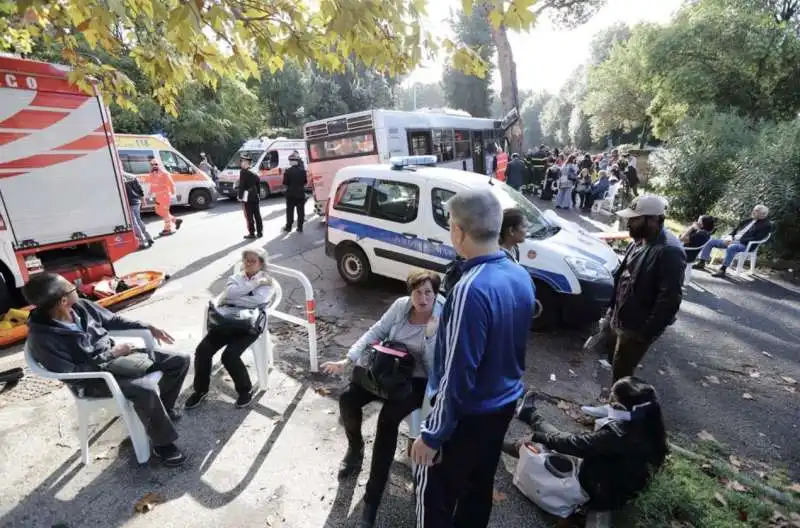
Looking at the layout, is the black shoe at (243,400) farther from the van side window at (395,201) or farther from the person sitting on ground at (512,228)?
the van side window at (395,201)

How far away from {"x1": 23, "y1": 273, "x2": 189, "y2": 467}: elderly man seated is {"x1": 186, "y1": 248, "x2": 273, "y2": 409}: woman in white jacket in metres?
0.32

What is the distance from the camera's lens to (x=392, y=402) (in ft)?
8.51

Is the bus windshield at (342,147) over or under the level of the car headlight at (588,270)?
over

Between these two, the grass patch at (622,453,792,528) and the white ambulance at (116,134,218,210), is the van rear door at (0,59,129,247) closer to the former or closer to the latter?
the white ambulance at (116,134,218,210)

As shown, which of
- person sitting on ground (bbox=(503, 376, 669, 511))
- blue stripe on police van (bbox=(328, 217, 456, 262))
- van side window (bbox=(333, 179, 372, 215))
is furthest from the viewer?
van side window (bbox=(333, 179, 372, 215))

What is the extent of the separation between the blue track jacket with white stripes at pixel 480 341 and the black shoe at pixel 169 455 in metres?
2.18

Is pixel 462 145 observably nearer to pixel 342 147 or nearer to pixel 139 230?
pixel 342 147

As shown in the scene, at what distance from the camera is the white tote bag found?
2586 mm

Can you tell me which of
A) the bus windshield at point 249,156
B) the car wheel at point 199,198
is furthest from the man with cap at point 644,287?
the bus windshield at point 249,156

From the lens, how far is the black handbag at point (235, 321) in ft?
11.8

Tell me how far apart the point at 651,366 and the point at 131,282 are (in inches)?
287

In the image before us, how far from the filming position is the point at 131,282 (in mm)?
6383

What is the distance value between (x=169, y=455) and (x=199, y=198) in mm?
12631

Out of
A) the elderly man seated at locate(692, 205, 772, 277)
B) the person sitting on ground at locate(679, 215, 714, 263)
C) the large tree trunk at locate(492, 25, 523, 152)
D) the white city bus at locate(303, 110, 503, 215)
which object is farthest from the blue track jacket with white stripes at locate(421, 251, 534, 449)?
the large tree trunk at locate(492, 25, 523, 152)
